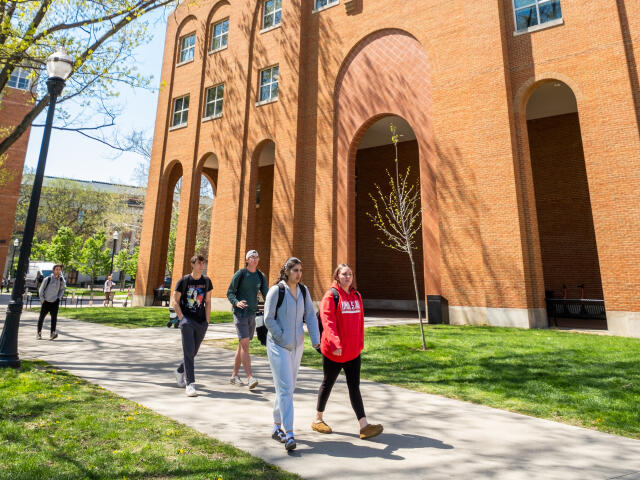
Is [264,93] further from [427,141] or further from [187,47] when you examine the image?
[427,141]

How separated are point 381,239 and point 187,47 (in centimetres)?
1798

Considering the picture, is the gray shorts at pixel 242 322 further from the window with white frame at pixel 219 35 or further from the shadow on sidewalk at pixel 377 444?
the window with white frame at pixel 219 35

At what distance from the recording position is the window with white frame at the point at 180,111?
24609 millimetres

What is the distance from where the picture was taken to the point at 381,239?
23.5 meters

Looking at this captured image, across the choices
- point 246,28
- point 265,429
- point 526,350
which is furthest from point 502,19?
point 265,429

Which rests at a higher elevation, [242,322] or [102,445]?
[242,322]

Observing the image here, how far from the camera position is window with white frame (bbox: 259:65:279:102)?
67.4ft

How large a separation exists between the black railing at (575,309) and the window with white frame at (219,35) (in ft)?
72.4

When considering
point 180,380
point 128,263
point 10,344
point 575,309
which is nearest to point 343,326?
point 180,380

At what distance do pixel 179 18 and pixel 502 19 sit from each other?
68.3ft

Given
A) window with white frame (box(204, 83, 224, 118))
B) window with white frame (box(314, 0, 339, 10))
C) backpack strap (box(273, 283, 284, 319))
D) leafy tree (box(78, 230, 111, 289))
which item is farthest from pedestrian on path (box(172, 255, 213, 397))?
leafy tree (box(78, 230, 111, 289))

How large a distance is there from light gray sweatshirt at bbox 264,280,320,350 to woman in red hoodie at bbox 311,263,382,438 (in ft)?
0.52

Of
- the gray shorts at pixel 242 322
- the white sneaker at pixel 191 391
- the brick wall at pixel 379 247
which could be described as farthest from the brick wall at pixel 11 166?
the gray shorts at pixel 242 322

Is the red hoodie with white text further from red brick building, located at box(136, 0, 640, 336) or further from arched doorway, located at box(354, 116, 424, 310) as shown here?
arched doorway, located at box(354, 116, 424, 310)
